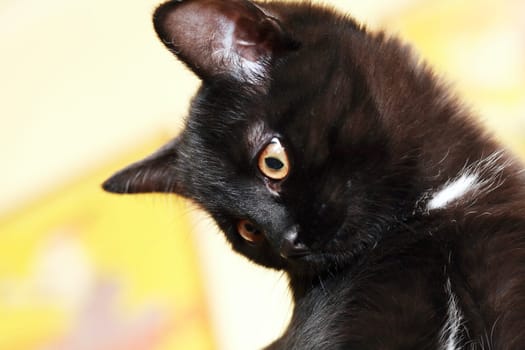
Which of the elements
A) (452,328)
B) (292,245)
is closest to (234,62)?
(292,245)

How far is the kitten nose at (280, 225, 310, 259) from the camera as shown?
0.84m

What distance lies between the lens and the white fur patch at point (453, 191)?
0.86 meters

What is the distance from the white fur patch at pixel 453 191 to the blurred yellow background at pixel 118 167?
48 centimetres

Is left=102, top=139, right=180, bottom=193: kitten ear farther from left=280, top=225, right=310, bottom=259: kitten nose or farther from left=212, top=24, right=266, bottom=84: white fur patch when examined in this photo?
left=280, top=225, right=310, bottom=259: kitten nose

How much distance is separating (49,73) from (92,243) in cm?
67

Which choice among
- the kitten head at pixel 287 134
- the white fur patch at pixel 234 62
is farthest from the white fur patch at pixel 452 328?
the white fur patch at pixel 234 62

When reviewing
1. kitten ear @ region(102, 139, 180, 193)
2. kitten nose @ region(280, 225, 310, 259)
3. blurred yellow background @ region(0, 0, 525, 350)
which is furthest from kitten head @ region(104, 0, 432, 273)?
blurred yellow background @ region(0, 0, 525, 350)

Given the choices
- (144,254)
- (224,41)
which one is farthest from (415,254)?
(144,254)

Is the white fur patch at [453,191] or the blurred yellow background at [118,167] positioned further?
the blurred yellow background at [118,167]

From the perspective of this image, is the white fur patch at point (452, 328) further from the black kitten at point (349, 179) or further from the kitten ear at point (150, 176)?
the kitten ear at point (150, 176)

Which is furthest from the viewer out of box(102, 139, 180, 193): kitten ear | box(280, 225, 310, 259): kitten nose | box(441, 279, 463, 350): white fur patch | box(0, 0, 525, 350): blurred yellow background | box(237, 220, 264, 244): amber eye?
box(0, 0, 525, 350): blurred yellow background

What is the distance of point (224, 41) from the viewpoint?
3.09ft

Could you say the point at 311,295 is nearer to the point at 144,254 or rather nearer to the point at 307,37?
the point at 307,37

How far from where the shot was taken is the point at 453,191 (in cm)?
88
